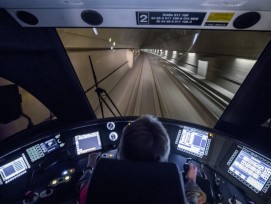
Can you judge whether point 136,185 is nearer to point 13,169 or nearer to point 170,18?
point 170,18

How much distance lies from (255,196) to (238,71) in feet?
15.9

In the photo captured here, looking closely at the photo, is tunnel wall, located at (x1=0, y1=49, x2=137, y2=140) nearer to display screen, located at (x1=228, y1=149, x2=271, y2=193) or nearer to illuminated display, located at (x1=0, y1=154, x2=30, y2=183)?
illuminated display, located at (x1=0, y1=154, x2=30, y2=183)

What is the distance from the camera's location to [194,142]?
8.54 feet

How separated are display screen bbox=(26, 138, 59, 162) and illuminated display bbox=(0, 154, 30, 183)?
0.28ft

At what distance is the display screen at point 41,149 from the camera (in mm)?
2261

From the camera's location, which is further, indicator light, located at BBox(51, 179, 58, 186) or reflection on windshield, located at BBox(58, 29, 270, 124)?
reflection on windshield, located at BBox(58, 29, 270, 124)

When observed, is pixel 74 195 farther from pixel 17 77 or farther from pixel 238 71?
pixel 238 71

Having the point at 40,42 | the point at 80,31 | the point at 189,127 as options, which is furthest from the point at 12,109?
the point at 80,31

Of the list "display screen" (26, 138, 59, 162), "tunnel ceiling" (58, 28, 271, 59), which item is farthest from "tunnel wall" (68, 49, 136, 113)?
"display screen" (26, 138, 59, 162)

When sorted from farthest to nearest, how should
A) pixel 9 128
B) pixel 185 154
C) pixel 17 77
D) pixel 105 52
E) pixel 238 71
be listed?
pixel 105 52 → pixel 238 71 → pixel 9 128 → pixel 185 154 → pixel 17 77

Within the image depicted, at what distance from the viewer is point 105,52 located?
24.5 feet

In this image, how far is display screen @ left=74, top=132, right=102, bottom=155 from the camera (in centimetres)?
268

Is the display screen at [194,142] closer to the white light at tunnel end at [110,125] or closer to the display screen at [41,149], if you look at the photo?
the white light at tunnel end at [110,125]

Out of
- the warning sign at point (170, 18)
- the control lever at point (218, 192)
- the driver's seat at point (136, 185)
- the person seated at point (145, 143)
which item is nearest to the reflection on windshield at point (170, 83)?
the warning sign at point (170, 18)
